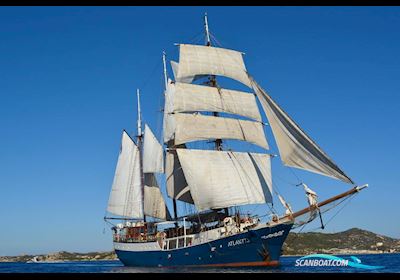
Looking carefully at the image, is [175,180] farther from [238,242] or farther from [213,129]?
[238,242]

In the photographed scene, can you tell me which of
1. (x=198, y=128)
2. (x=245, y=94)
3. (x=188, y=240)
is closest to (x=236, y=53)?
(x=245, y=94)

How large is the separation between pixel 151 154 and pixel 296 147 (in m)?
24.3

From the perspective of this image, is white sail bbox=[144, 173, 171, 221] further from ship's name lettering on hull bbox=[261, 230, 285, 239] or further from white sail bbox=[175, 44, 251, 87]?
ship's name lettering on hull bbox=[261, 230, 285, 239]

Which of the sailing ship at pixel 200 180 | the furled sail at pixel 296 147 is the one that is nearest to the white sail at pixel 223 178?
the sailing ship at pixel 200 180

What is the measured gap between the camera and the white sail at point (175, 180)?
5362 cm

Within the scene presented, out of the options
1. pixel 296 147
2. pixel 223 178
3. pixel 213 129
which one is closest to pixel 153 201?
pixel 223 178

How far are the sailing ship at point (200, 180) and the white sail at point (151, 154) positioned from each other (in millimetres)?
111

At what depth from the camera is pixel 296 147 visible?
3519 centimetres

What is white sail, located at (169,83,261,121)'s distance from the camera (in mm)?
54000

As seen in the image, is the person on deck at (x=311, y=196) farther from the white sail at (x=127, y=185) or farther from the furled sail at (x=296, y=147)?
the white sail at (x=127, y=185)

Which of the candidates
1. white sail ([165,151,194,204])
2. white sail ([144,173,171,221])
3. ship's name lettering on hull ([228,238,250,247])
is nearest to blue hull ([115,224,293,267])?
ship's name lettering on hull ([228,238,250,247])

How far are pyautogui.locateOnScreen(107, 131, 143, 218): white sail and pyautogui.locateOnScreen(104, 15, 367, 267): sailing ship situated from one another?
12cm

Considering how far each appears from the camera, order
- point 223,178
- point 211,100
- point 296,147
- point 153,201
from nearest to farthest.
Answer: point 296,147 → point 223,178 → point 211,100 → point 153,201
